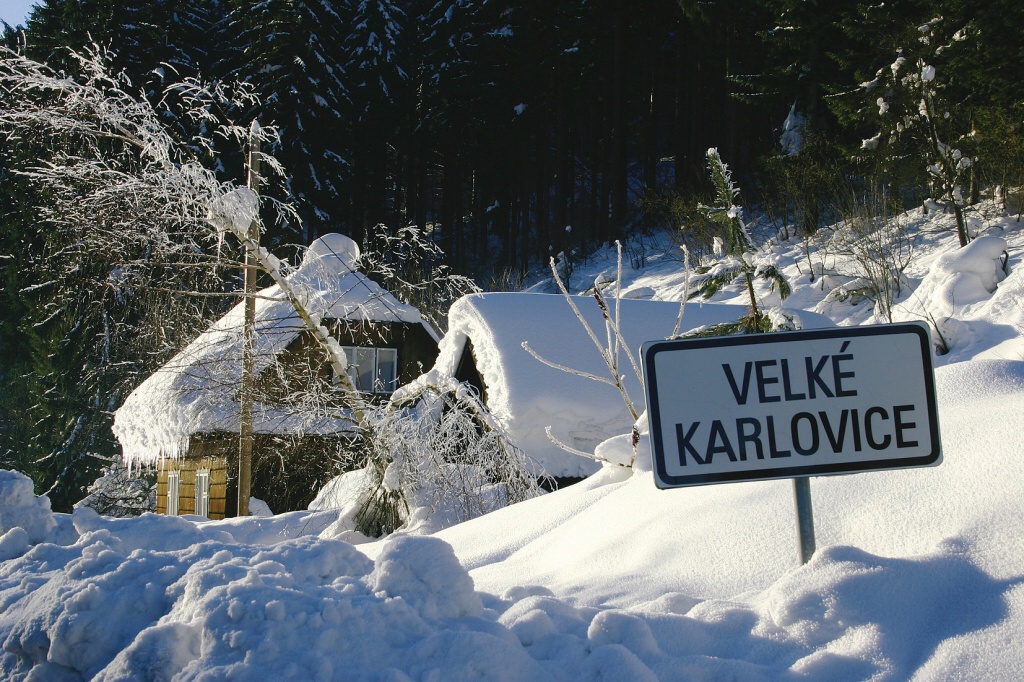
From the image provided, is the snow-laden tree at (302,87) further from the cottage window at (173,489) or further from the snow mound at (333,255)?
the snow mound at (333,255)

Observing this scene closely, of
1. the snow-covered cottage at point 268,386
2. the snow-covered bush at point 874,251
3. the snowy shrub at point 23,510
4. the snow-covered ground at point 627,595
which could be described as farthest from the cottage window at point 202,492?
the snow-covered bush at point 874,251

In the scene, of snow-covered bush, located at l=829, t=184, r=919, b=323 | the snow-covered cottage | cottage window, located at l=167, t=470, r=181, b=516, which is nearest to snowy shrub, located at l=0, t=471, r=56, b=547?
the snow-covered cottage

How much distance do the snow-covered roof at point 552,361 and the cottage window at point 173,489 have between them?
24.4ft

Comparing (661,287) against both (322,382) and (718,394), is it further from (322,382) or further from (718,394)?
(718,394)

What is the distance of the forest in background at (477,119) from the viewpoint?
20.8m

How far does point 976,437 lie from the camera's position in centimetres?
308

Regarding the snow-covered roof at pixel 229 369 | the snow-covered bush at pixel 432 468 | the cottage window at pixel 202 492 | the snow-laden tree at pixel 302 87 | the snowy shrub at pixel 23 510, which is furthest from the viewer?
the snow-laden tree at pixel 302 87

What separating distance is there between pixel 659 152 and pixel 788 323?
3261cm

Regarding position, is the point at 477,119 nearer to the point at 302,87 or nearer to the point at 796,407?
the point at 302,87

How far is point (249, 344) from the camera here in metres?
9.49

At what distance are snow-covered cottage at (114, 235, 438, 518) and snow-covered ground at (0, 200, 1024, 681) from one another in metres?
5.91

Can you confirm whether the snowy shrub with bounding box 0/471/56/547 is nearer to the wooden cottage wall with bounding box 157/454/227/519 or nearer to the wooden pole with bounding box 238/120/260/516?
the wooden pole with bounding box 238/120/260/516

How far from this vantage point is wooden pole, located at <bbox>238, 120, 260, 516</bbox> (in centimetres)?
939

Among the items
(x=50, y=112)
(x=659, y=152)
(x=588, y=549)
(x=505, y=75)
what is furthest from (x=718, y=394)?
(x=659, y=152)
